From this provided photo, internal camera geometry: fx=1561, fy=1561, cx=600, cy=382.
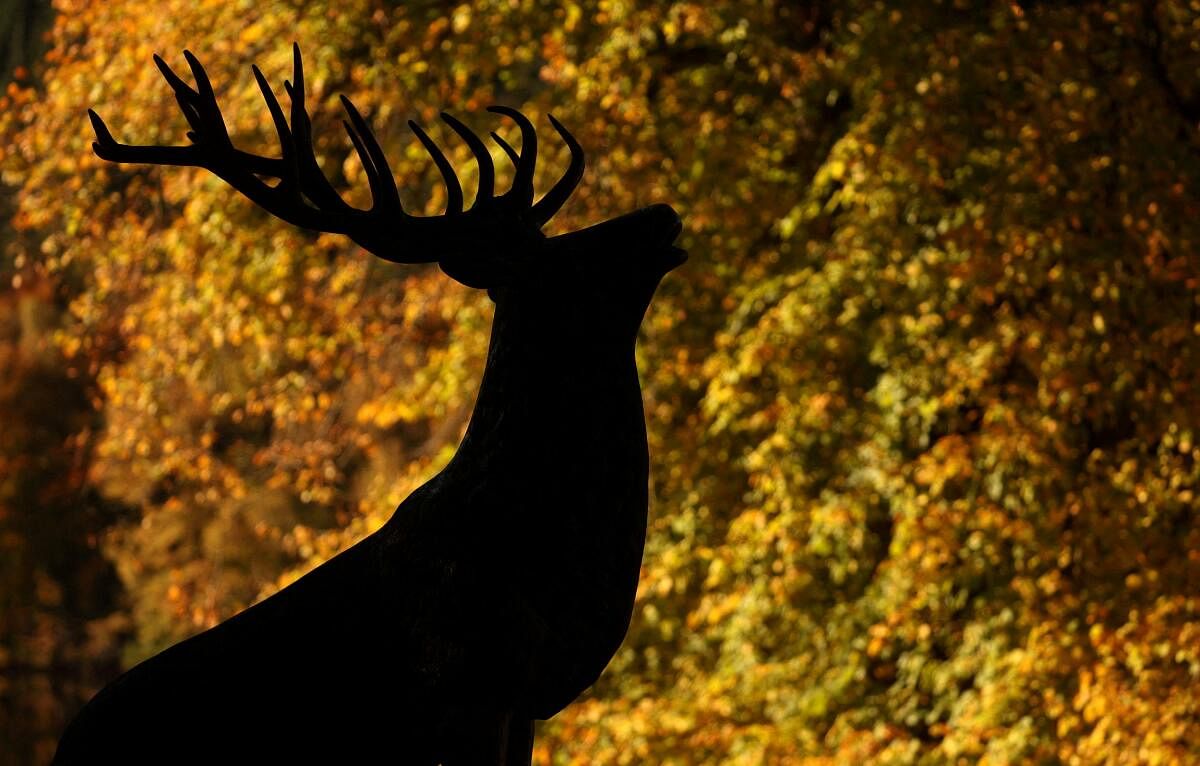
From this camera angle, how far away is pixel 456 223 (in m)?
2.64

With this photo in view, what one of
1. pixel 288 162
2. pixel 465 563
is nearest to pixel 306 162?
pixel 288 162

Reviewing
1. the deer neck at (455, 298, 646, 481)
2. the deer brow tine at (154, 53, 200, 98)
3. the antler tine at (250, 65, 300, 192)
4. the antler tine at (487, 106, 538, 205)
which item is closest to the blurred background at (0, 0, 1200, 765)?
the deer neck at (455, 298, 646, 481)

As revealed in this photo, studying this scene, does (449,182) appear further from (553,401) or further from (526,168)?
(553,401)

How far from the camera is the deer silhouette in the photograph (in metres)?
2.49

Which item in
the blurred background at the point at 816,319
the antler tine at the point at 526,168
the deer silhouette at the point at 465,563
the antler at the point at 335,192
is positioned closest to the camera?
the deer silhouette at the point at 465,563

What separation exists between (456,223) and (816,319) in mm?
5508

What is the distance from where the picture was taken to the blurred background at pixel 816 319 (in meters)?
7.13

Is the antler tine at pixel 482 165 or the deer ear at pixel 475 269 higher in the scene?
the antler tine at pixel 482 165

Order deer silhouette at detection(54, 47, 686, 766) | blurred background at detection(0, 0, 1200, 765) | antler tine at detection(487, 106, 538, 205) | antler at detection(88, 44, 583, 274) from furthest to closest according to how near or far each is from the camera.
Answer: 1. blurred background at detection(0, 0, 1200, 765)
2. antler tine at detection(487, 106, 538, 205)
3. antler at detection(88, 44, 583, 274)
4. deer silhouette at detection(54, 47, 686, 766)

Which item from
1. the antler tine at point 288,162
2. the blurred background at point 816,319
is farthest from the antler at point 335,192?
the blurred background at point 816,319

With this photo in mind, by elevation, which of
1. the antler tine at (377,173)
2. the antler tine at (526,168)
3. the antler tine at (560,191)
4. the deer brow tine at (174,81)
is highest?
the deer brow tine at (174,81)

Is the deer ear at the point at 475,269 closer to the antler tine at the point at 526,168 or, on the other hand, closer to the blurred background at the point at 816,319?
the antler tine at the point at 526,168

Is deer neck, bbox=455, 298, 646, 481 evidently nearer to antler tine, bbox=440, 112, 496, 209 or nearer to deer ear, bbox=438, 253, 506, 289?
deer ear, bbox=438, 253, 506, 289

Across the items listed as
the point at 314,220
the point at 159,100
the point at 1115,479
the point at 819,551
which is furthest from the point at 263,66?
the point at 314,220
